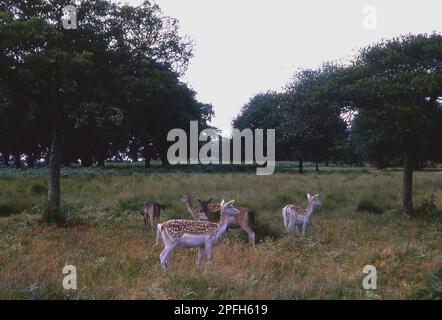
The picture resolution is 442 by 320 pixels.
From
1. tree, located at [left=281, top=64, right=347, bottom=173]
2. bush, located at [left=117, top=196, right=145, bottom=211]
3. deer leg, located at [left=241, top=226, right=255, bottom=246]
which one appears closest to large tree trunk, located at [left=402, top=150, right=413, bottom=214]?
tree, located at [left=281, top=64, right=347, bottom=173]

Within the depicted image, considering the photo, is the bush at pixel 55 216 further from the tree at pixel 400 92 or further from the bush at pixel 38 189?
the tree at pixel 400 92

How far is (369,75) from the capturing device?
18594mm

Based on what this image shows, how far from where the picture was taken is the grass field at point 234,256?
7766 mm

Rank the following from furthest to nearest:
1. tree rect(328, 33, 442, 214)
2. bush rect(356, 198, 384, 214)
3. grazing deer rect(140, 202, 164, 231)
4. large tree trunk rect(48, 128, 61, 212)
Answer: bush rect(356, 198, 384, 214)
large tree trunk rect(48, 128, 61, 212)
tree rect(328, 33, 442, 214)
grazing deer rect(140, 202, 164, 231)

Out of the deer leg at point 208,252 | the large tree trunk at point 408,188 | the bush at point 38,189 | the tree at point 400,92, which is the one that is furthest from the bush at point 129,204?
the large tree trunk at point 408,188

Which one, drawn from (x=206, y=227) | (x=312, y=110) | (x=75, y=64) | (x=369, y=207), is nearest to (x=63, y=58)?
(x=75, y=64)

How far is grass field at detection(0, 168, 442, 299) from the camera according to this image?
7.77 m

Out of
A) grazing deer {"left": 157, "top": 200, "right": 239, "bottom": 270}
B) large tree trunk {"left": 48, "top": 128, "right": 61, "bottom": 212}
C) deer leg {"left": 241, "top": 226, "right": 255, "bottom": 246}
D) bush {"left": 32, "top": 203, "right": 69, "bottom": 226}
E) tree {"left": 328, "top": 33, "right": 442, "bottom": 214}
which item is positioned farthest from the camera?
large tree trunk {"left": 48, "top": 128, "right": 61, "bottom": 212}

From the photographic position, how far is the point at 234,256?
33.4 ft

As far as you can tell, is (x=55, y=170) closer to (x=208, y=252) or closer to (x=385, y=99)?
(x=208, y=252)

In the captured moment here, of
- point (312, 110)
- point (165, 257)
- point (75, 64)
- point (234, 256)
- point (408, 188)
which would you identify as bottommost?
point (234, 256)

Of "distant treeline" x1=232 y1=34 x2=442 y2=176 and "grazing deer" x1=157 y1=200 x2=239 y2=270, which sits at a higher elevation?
"distant treeline" x1=232 y1=34 x2=442 y2=176

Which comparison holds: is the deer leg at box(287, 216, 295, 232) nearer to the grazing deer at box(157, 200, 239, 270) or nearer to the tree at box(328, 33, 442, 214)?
the grazing deer at box(157, 200, 239, 270)

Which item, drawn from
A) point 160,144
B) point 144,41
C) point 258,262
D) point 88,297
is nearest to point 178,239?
point 258,262
